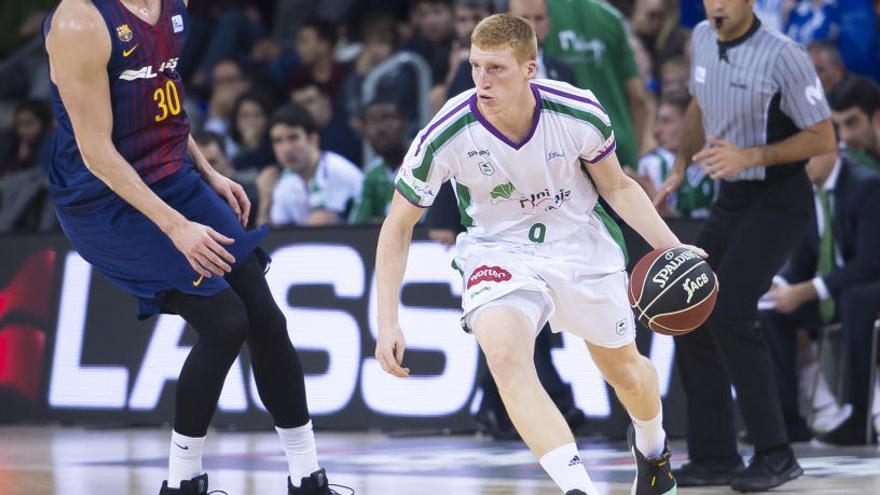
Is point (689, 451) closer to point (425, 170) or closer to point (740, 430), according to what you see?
point (740, 430)

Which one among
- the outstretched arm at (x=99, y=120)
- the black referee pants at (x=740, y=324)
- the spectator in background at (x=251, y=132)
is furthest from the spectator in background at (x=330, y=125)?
the outstretched arm at (x=99, y=120)

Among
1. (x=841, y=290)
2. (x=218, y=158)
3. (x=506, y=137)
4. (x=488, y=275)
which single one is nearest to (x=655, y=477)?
(x=488, y=275)

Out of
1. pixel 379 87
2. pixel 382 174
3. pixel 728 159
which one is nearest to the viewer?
pixel 728 159

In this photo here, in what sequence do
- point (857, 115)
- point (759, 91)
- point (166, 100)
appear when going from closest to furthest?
point (166, 100), point (759, 91), point (857, 115)

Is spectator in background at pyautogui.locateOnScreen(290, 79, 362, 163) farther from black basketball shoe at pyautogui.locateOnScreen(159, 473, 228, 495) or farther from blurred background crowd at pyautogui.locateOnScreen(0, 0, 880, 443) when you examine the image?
black basketball shoe at pyautogui.locateOnScreen(159, 473, 228, 495)

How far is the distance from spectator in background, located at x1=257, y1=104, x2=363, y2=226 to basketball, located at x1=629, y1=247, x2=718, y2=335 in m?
A: 5.29

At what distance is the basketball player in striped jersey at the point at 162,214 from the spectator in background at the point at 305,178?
4603 mm

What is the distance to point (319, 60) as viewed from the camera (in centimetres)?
1405

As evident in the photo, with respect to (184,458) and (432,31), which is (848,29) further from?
(184,458)

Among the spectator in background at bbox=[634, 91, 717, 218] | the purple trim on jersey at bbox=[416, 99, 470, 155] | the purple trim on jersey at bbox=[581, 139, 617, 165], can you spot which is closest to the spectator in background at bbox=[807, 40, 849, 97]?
the spectator in background at bbox=[634, 91, 717, 218]

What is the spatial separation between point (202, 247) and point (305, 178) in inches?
213

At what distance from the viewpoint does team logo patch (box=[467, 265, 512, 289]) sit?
18.0 ft

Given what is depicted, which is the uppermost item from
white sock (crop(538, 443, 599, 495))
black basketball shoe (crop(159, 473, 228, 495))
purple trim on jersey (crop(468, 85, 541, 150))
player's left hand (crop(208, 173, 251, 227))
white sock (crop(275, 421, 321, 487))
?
purple trim on jersey (crop(468, 85, 541, 150))

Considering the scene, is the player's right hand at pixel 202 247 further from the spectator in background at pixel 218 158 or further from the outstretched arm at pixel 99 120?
the spectator in background at pixel 218 158
